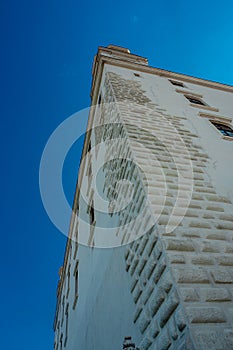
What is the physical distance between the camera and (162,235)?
2779 mm

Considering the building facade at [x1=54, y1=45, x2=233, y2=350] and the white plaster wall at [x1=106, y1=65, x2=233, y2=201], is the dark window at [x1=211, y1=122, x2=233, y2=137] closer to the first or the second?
the building facade at [x1=54, y1=45, x2=233, y2=350]

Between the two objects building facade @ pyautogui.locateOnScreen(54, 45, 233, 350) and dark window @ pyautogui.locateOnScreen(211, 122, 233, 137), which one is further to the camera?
dark window @ pyautogui.locateOnScreen(211, 122, 233, 137)

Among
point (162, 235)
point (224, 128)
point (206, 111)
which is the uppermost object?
point (206, 111)

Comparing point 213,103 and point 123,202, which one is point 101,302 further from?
point 213,103

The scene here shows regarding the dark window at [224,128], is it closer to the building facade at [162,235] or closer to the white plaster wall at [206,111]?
the building facade at [162,235]

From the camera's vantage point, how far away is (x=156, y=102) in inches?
273

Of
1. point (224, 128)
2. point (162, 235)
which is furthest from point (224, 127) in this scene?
point (162, 235)

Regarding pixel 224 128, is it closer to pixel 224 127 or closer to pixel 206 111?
pixel 224 127

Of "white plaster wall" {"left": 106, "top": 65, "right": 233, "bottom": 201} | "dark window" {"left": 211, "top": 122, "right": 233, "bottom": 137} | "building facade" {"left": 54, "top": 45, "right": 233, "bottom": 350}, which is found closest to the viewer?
"building facade" {"left": 54, "top": 45, "right": 233, "bottom": 350}

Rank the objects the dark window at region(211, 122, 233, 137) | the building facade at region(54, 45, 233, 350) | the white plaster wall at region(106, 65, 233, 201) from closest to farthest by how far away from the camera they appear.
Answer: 1. the building facade at region(54, 45, 233, 350)
2. the white plaster wall at region(106, 65, 233, 201)
3. the dark window at region(211, 122, 233, 137)

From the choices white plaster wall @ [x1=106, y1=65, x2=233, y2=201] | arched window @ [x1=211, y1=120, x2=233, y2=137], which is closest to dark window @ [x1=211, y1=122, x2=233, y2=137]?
arched window @ [x1=211, y1=120, x2=233, y2=137]

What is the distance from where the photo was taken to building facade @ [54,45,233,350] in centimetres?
227

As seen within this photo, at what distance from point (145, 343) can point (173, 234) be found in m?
1.07

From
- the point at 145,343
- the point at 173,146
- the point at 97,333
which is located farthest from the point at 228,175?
the point at 97,333
